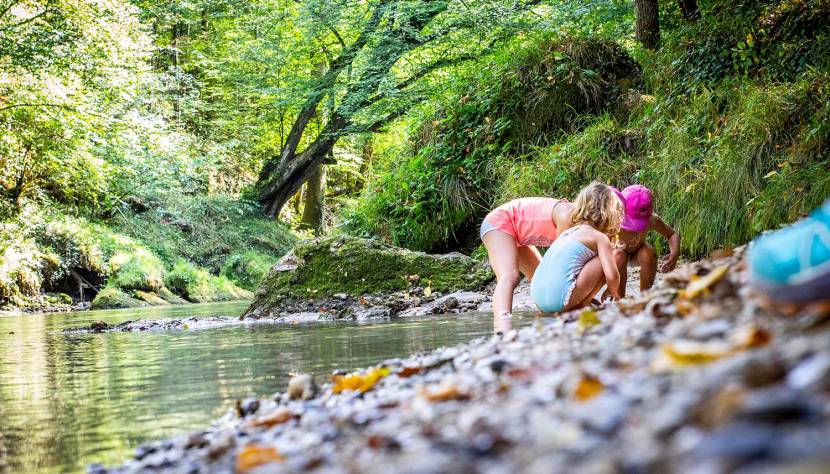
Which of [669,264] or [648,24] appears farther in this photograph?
[648,24]

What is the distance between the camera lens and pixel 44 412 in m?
3.90

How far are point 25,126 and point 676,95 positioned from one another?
48.2ft

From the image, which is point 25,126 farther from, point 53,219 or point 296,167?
point 296,167

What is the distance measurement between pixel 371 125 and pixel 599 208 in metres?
16.5

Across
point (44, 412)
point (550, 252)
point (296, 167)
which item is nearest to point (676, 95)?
point (550, 252)

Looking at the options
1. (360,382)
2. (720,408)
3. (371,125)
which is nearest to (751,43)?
(360,382)

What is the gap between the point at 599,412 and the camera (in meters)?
1.66

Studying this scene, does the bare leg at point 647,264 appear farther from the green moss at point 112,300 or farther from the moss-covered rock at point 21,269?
the moss-covered rock at point 21,269

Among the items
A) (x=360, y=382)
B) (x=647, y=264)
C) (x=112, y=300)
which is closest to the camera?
(x=360, y=382)

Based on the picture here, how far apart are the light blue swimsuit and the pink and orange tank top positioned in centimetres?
42

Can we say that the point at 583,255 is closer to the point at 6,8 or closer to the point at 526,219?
the point at 526,219

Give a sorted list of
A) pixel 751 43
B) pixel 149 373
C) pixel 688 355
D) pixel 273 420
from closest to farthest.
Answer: pixel 688 355, pixel 273 420, pixel 149 373, pixel 751 43

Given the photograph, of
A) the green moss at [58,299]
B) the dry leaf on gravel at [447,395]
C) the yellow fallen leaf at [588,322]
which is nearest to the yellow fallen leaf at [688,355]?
the dry leaf on gravel at [447,395]

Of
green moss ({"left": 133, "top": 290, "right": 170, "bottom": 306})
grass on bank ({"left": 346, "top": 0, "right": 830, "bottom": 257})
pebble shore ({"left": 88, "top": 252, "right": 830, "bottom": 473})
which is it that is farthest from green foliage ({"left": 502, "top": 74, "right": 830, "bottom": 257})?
green moss ({"left": 133, "top": 290, "right": 170, "bottom": 306})
